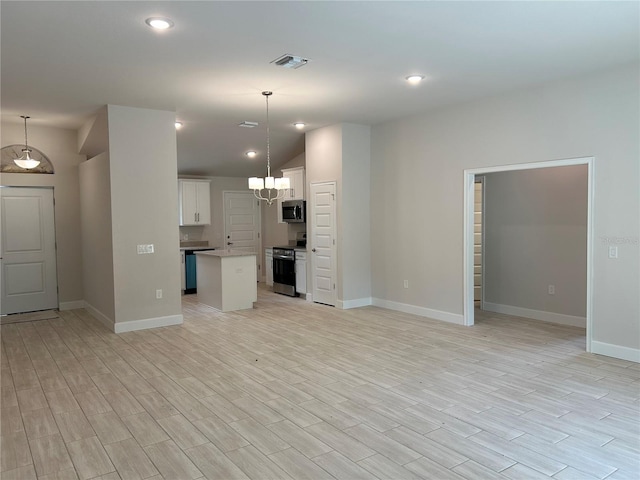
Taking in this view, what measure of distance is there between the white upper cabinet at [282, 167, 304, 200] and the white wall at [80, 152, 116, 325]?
141 inches

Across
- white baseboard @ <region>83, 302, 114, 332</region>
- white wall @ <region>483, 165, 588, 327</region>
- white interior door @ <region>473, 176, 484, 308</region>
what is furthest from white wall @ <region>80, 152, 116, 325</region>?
white wall @ <region>483, 165, 588, 327</region>

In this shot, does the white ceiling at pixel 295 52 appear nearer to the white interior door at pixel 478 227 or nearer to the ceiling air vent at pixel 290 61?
the ceiling air vent at pixel 290 61

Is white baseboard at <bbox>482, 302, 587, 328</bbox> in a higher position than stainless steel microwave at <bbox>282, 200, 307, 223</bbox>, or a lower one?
lower

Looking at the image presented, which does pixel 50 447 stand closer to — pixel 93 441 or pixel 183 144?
pixel 93 441

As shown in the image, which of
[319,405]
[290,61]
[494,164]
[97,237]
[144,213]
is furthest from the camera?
[97,237]

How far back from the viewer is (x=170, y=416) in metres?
3.37

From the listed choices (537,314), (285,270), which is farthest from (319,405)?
(285,270)

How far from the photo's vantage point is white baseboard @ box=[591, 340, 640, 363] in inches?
174

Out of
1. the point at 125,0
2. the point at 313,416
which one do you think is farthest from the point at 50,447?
the point at 125,0

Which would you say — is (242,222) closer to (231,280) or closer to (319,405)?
(231,280)

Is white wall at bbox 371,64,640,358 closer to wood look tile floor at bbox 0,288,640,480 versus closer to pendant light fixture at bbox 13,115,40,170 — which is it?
wood look tile floor at bbox 0,288,640,480

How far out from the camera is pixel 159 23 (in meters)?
3.34

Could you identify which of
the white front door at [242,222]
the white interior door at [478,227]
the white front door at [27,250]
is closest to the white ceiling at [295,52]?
the white front door at [27,250]

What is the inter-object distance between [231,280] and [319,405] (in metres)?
3.96
